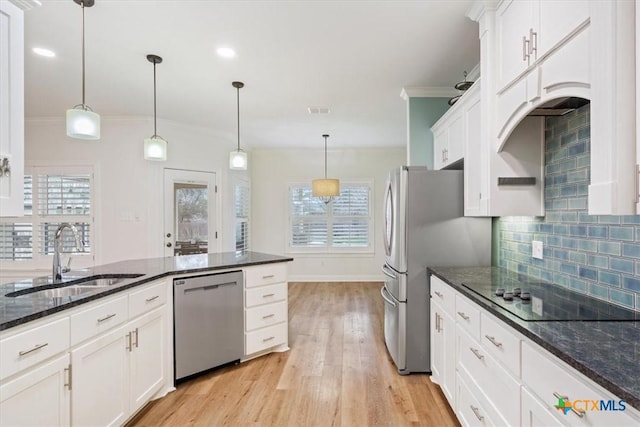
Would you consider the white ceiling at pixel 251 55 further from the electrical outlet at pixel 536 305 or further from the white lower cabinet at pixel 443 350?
the white lower cabinet at pixel 443 350

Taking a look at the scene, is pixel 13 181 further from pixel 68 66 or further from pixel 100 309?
pixel 68 66

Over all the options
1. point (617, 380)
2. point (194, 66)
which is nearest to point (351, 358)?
point (617, 380)

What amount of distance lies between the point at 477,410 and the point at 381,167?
17.2ft

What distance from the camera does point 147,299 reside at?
6.96 ft

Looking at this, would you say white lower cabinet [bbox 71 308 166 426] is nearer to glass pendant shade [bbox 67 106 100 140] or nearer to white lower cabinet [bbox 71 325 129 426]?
white lower cabinet [bbox 71 325 129 426]

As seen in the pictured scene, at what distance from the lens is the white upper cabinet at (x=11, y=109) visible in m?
1.34

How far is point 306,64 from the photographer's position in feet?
9.40

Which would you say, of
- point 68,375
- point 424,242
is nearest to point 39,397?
point 68,375

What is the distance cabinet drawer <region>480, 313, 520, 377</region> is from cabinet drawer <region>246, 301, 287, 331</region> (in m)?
1.92

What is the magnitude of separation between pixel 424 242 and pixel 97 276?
245cm

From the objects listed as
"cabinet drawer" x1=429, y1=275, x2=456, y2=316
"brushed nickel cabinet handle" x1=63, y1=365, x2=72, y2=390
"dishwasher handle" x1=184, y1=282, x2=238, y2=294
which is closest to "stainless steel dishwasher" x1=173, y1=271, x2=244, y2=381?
"dishwasher handle" x1=184, y1=282, x2=238, y2=294

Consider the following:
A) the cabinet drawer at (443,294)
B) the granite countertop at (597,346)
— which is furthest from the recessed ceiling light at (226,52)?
the granite countertop at (597,346)

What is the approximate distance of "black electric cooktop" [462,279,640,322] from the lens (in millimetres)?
1302

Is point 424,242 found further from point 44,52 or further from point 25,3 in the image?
point 44,52
